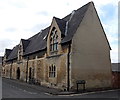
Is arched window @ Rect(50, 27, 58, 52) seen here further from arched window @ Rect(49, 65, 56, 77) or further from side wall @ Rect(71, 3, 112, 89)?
side wall @ Rect(71, 3, 112, 89)

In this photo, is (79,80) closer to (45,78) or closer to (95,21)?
(45,78)

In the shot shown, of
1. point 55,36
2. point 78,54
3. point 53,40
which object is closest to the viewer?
point 78,54

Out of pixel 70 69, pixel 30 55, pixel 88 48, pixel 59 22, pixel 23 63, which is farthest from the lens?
pixel 23 63

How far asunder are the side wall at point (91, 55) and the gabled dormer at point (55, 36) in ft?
8.12

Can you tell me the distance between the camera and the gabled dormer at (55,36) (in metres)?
22.4

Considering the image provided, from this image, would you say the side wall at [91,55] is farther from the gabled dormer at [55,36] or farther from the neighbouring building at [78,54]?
the gabled dormer at [55,36]

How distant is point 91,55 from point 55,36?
534cm

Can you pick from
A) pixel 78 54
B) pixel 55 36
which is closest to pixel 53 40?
Result: pixel 55 36

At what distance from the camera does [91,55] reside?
21.7m

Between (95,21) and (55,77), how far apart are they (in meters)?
8.53

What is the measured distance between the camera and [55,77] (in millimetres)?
22344

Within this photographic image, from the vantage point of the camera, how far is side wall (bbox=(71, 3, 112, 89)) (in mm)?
20391

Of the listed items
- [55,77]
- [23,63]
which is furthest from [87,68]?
[23,63]

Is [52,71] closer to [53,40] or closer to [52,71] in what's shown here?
[52,71]
